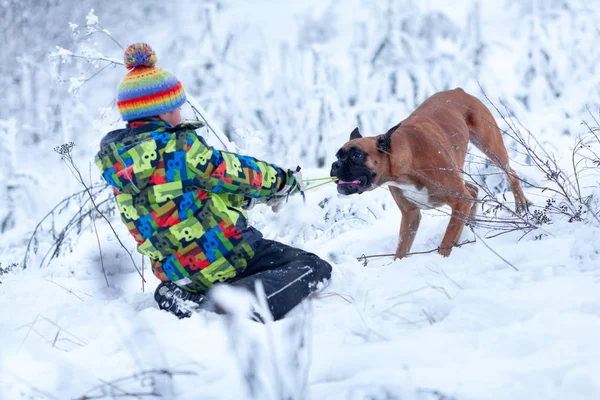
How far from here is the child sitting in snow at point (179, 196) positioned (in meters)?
2.87

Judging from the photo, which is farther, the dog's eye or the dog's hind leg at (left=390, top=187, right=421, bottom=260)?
the dog's hind leg at (left=390, top=187, right=421, bottom=260)

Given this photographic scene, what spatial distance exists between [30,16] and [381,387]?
15.0m

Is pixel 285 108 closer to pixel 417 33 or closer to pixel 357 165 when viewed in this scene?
pixel 417 33

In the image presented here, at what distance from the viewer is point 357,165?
407 centimetres

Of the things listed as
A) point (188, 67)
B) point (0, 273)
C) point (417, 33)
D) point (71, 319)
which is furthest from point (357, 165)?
point (417, 33)

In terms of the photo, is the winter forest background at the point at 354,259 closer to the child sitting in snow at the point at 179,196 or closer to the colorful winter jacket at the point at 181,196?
the child sitting in snow at the point at 179,196

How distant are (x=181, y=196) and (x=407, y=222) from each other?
7.36 feet

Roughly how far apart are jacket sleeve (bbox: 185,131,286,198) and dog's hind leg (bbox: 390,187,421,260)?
161 centimetres

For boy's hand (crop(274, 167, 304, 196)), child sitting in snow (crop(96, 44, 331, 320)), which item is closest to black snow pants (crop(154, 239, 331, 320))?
child sitting in snow (crop(96, 44, 331, 320))

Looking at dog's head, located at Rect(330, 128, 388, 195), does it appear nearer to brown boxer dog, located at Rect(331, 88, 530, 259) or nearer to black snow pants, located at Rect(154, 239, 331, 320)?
brown boxer dog, located at Rect(331, 88, 530, 259)

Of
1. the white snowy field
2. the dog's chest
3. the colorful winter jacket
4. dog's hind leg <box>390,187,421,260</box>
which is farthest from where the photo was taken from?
dog's hind leg <box>390,187,421,260</box>

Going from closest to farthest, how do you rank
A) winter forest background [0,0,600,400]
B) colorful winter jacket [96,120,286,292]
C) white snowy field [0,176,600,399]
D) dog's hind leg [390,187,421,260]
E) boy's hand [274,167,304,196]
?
white snowy field [0,176,600,399], winter forest background [0,0,600,400], colorful winter jacket [96,120,286,292], boy's hand [274,167,304,196], dog's hind leg [390,187,421,260]

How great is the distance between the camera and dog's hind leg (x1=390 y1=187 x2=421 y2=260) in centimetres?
454

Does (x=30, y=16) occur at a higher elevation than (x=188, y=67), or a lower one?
higher
